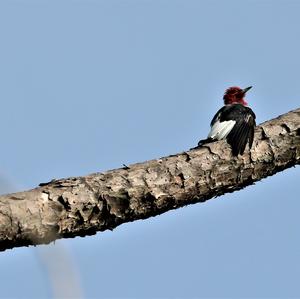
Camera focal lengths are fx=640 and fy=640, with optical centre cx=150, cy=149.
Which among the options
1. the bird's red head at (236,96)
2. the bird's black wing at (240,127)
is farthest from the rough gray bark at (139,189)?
the bird's red head at (236,96)

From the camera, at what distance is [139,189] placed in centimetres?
366

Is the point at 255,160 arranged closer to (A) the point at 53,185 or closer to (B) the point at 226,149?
(B) the point at 226,149

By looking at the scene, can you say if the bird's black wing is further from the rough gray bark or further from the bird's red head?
the bird's red head

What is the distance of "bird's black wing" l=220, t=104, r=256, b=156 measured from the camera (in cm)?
416

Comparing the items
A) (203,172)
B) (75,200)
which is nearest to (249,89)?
(203,172)

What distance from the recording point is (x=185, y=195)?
→ 382 centimetres

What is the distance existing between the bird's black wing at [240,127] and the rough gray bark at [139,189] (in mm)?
52

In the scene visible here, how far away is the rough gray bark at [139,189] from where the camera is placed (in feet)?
10.8

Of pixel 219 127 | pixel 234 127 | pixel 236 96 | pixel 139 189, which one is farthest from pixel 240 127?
pixel 236 96

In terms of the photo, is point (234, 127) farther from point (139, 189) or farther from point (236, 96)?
point (236, 96)

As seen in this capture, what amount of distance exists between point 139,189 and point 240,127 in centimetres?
→ 201

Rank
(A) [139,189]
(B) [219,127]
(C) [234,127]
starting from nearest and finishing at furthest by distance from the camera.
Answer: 1. (A) [139,189]
2. (C) [234,127]
3. (B) [219,127]

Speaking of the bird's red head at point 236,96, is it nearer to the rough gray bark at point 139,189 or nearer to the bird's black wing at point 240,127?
the bird's black wing at point 240,127

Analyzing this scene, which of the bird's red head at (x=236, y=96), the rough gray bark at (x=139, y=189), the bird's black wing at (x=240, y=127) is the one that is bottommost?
the rough gray bark at (x=139, y=189)
